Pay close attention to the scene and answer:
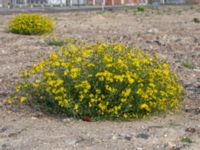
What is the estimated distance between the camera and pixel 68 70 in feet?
26.9

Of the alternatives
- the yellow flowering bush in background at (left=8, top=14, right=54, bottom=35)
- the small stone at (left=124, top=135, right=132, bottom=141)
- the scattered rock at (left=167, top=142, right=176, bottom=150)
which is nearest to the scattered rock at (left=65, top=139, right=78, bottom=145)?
the small stone at (left=124, top=135, right=132, bottom=141)

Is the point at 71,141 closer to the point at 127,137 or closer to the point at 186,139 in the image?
the point at 127,137

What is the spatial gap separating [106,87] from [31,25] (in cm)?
1000

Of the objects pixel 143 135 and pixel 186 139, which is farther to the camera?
pixel 143 135

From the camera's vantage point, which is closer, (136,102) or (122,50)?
(136,102)

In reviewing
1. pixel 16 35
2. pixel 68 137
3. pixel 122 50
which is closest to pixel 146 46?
pixel 16 35

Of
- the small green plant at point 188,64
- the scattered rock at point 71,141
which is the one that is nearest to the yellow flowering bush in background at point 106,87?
the scattered rock at point 71,141

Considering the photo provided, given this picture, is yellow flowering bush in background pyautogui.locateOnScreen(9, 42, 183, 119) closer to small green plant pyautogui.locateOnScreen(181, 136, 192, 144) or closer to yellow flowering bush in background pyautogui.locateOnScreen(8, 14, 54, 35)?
small green plant pyautogui.locateOnScreen(181, 136, 192, 144)

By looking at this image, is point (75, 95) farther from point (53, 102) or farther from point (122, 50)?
point (122, 50)

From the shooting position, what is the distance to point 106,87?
7.77m

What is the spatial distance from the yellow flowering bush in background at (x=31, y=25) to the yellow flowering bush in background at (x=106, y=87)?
9279 mm

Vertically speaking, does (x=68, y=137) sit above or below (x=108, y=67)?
below

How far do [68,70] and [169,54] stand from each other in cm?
558

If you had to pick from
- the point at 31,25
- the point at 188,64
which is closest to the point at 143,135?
the point at 188,64
